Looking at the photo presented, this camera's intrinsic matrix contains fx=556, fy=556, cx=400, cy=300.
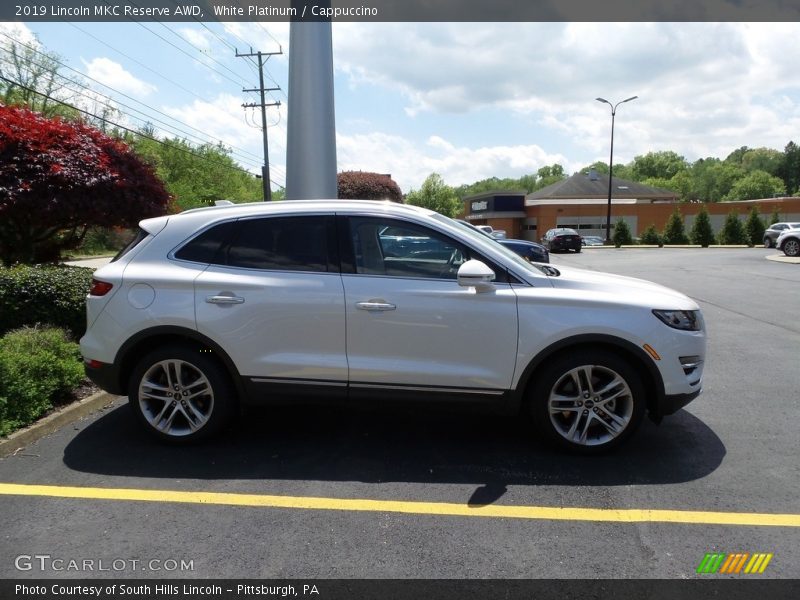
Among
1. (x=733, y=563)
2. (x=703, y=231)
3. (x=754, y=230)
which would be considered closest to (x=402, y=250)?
(x=733, y=563)

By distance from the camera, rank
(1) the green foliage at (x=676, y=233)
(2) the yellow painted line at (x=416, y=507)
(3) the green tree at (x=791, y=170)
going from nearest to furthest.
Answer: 1. (2) the yellow painted line at (x=416, y=507)
2. (1) the green foliage at (x=676, y=233)
3. (3) the green tree at (x=791, y=170)

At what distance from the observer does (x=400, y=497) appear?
342cm

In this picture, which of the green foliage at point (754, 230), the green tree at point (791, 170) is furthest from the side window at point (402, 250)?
the green tree at point (791, 170)

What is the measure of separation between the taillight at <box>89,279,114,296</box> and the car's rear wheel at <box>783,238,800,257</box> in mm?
27091

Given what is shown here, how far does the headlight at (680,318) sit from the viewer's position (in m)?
3.82

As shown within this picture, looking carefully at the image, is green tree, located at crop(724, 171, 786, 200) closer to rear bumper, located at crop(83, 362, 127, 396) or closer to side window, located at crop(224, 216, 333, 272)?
side window, located at crop(224, 216, 333, 272)

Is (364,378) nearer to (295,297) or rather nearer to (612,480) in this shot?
(295,297)

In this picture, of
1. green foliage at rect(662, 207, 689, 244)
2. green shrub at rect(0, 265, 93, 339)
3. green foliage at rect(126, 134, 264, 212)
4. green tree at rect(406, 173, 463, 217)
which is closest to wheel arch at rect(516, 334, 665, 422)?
green shrub at rect(0, 265, 93, 339)

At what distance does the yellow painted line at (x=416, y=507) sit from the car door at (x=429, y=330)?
0.85m

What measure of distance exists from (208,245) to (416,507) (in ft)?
7.93

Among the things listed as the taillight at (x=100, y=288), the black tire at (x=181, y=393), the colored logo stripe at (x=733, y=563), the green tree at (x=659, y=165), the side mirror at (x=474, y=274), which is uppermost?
the green tree at (x=659, y=165)

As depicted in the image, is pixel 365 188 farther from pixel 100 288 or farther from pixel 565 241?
pixel 100 288

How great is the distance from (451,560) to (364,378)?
147 centimetres
